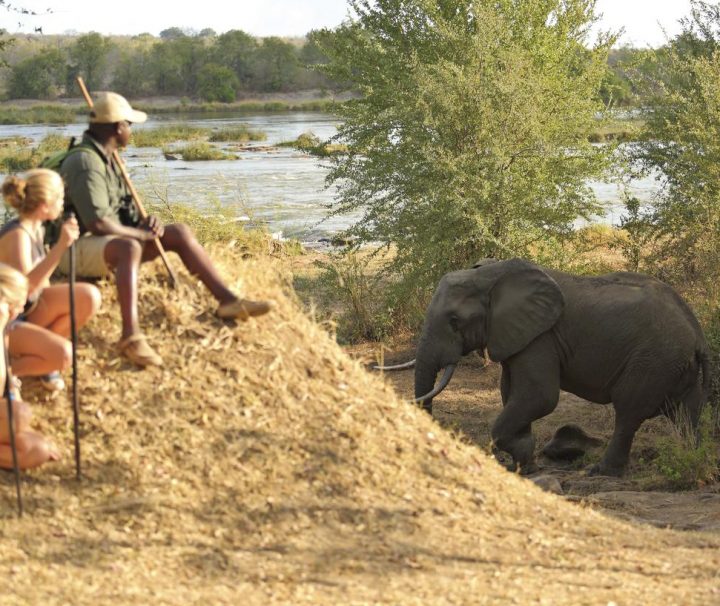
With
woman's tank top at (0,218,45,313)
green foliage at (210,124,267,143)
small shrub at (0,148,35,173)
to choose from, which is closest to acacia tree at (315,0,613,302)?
woman's tank top at (0,218,45,313)

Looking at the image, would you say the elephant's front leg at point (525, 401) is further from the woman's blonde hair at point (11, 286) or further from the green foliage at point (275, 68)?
the green foliage at point (275, 68)

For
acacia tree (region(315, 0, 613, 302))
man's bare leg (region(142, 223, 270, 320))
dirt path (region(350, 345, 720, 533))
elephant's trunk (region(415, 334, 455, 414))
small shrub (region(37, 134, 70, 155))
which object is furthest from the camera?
small shrub (region(37, 134, 70, 155))

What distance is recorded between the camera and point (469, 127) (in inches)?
563

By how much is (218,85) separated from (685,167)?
66.1 metres

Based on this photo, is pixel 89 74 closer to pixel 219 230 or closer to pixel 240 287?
pixel 219 230

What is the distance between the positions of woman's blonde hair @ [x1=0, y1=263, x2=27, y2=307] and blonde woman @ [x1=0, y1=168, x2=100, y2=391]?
0.80 ft

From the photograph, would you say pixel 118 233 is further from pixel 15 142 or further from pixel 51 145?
pixel 15 142

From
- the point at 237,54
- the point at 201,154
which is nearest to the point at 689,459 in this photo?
the point at 201,154

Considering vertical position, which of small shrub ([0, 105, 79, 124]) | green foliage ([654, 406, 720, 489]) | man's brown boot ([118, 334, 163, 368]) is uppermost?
small shrub ([0, 105, 79, 124])

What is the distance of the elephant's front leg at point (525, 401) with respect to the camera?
33.1 ft

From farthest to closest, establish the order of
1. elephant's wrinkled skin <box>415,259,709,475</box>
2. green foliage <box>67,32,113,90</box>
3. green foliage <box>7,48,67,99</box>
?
green foliage <box>67,32,113,90</box>
green foliage <box>7,48,67,99</box>
elephant's wrinkled skin <box>415,259,709,475</box>

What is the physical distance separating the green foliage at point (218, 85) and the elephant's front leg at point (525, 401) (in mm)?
70673

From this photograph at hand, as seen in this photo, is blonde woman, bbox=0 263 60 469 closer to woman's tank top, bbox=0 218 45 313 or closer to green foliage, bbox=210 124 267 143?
woman's tank top, bbox=0 218 45 313

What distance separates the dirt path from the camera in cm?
827
